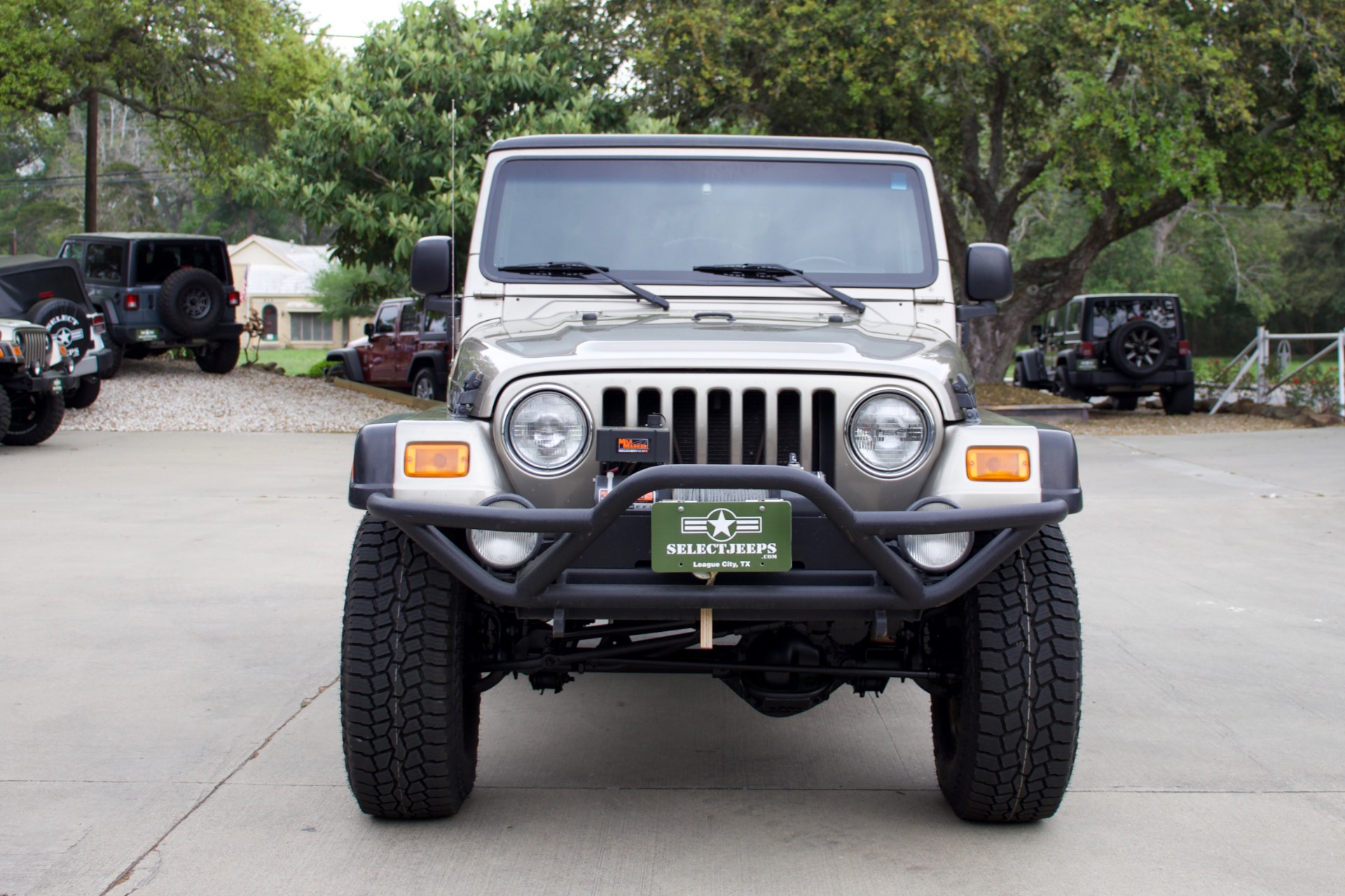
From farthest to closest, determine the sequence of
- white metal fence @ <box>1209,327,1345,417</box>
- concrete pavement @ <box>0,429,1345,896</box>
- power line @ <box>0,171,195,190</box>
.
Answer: power line @ <box>0,171,195,190</box>
white metal fence @ <box>1209,327,1345,417</box>
concrete pavement @ <box>0,429,1345,896</box>

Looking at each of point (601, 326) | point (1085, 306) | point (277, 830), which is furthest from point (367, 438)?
point (1085, 306)

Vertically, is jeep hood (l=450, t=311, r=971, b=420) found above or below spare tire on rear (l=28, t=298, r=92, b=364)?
below

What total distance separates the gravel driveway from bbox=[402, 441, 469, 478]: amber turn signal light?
1154 cm

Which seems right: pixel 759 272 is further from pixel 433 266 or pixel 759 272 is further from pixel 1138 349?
pixel 1138 349

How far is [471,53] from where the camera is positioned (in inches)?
630

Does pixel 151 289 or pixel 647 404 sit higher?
pixel 151 289

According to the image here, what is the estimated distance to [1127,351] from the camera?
1859cm

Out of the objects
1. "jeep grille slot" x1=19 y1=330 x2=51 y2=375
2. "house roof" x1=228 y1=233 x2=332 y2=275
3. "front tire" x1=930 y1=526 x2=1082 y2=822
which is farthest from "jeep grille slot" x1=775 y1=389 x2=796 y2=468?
"house roof" x1=228 y1=233 x2=332 y2=275

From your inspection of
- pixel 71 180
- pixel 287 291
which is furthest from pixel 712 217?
pixel 71 180

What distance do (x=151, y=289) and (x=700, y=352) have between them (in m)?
17.4

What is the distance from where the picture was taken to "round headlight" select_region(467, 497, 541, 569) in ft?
10.4

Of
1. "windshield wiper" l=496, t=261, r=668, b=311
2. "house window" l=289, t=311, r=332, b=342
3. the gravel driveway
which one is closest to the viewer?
"windshield wiper" l=496, t=261, r=668, b=311

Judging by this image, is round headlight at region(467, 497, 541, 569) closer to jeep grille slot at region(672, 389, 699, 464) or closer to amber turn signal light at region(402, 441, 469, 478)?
amber turn signal light at region(402, 441, 469, 478)

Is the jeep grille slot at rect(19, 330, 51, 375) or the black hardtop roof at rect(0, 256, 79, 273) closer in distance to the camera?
the jeep grille slot at rect(19, 330, 51, 375)
